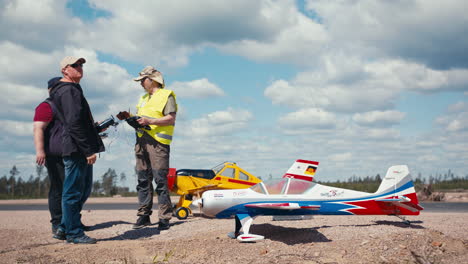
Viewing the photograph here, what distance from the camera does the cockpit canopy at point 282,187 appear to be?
23.4 feet

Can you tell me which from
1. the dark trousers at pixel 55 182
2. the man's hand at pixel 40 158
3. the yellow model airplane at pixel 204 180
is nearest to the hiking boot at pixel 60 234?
the dark trousers at pixel 55 182

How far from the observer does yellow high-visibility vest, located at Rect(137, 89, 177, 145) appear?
7086 millimetres

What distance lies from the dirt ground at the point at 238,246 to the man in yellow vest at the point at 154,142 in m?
0.48

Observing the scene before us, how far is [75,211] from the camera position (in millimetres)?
5570

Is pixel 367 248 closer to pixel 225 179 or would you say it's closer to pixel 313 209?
pixel 313 209

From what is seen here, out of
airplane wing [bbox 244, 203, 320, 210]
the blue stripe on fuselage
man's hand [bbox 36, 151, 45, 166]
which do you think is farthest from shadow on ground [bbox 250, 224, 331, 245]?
man's hand [bbox 36, 151, 45, 166]

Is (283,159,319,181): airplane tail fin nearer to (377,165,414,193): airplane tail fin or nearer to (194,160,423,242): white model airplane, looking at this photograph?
(377,165,414,193): airplane tail fin

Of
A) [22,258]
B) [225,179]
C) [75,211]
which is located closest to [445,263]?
[75,211]

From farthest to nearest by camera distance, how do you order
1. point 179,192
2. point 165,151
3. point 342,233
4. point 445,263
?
point 179,192, point 165,151, point 342,233, point 445,263

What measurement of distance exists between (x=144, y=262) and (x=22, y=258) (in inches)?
66.2

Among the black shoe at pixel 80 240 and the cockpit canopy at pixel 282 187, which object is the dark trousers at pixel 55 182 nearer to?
the black shoe at pixel 80 240

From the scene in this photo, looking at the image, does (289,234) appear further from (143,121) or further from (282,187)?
(143,121)

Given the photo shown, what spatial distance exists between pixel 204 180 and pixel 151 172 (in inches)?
150

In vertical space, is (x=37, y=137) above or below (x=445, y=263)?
above
